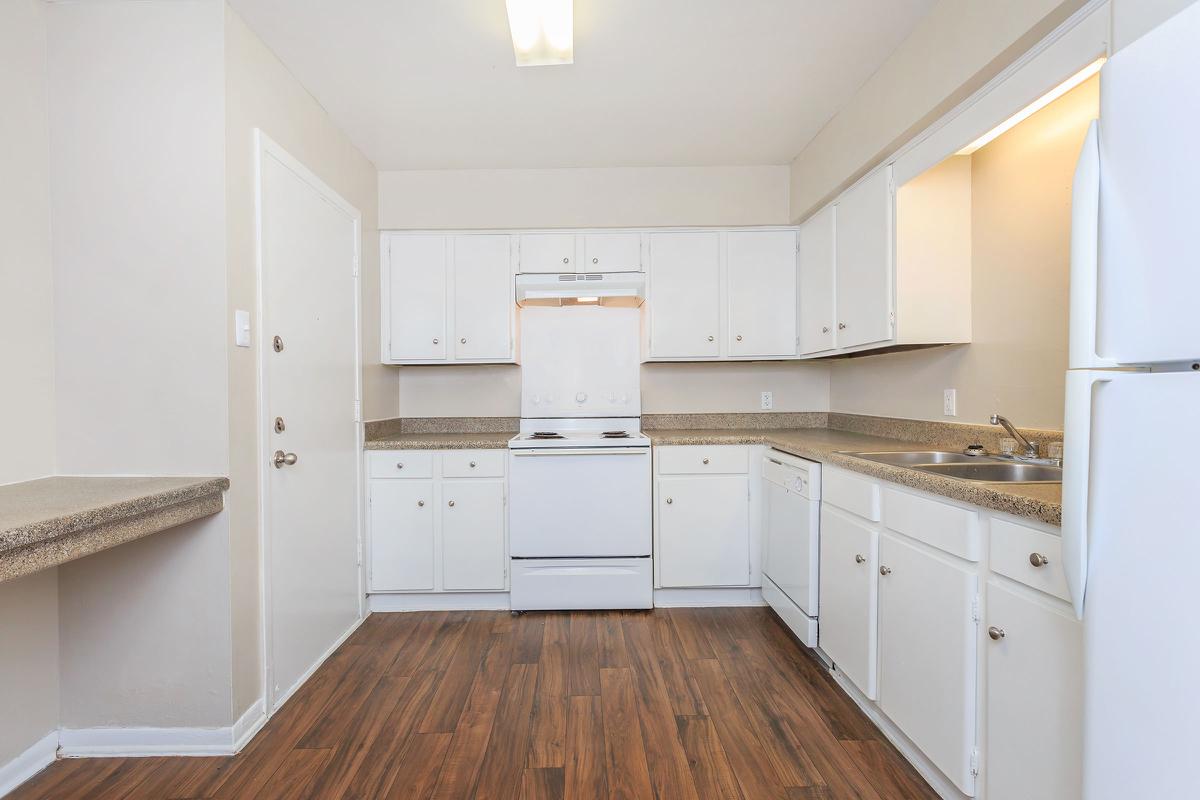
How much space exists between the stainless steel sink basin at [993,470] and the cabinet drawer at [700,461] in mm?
1101

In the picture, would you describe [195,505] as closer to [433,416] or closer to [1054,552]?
[433,416]

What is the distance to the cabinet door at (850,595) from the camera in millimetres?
1841

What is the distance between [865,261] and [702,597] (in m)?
1.90

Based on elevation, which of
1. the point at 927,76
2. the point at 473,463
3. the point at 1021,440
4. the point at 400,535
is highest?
the point at 927,76

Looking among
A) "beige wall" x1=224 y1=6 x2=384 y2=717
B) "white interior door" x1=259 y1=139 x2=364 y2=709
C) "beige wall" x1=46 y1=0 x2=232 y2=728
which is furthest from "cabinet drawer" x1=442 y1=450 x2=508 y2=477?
"beige wall" x1=46 y1=0 x2=232 y2=728

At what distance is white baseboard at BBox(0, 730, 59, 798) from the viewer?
1.57 metres

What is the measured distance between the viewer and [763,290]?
319 cm

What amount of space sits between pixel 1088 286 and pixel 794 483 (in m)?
1.66

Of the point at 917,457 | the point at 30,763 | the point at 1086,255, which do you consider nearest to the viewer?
the point at 1086,255

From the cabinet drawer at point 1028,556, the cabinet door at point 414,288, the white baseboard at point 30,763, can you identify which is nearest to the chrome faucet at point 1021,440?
the cabinet drawer at point 1028,556

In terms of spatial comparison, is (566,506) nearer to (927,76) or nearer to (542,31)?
(542,31)

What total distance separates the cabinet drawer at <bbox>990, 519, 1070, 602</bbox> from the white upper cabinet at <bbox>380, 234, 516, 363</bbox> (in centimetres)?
249

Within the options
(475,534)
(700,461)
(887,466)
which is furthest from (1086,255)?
(475,534)

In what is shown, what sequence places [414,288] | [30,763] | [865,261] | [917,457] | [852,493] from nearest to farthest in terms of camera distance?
[30,763] → [852,493] → [917,457] → [865,261] → [414,288]
